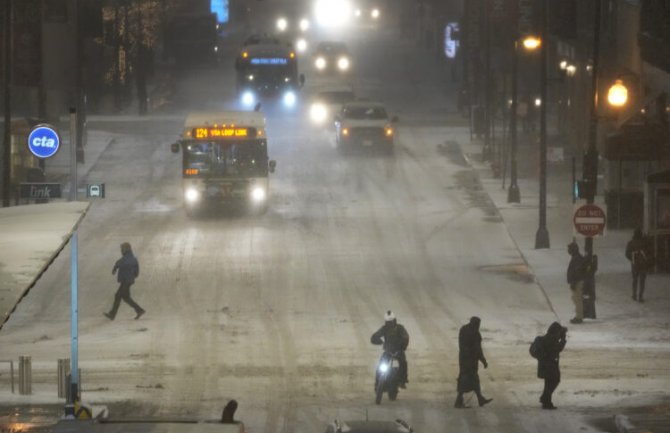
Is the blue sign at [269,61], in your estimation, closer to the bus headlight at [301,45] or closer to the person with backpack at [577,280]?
the bus headlight at [301,45]

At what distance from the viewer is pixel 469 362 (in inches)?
985

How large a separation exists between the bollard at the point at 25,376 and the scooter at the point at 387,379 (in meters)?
5.42

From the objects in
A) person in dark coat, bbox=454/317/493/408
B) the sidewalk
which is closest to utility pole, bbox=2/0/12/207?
the sidewalk

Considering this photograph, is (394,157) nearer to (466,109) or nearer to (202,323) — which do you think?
(466,109)

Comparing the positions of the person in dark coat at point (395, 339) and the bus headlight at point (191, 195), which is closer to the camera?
the person in dark coat at point (395, 339)

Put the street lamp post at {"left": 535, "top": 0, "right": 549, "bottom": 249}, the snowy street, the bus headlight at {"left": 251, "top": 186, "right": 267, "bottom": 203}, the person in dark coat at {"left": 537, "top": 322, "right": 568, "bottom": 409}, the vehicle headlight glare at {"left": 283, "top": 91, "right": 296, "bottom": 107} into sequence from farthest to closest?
the vehicle headlight glare at {"left": 283, "top": 91, "right": 296, "bottom": 107} → the bus headlight at {"left": 251, "top": 186, "right": 267, "bottom": 203} → the street lamp post at {"left": 535, "top": 0, "right": 549, "bottom": 249} → the snowy street → the person in dark coat at {"left": 537, "top": 322, "right": 568, "bottom": 409}

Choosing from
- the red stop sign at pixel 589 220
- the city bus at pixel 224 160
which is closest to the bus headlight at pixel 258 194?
the city bus at pixel 224 160

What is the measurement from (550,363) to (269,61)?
51.9 metres

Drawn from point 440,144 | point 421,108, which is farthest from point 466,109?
point 440,144

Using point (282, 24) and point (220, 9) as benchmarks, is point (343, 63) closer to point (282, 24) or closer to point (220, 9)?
point (220, 9)

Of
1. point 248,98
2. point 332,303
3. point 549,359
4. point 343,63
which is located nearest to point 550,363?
point 549,359

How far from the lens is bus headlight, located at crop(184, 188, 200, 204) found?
4616 cm

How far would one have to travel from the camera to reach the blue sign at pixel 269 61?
75.4 metres

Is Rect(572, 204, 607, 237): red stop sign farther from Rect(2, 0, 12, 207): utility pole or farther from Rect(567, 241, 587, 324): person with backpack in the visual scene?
Rect(2, 0, 12, 207): utility pole
